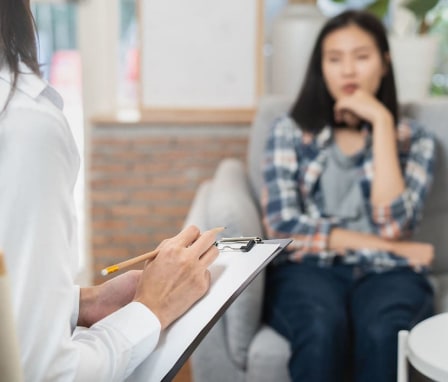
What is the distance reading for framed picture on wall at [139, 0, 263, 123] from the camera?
2.12 meters

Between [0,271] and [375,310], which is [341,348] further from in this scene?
[0,271]

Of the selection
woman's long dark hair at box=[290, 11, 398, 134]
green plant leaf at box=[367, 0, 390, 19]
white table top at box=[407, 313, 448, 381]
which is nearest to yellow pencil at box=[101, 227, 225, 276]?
white table top at box=[407, 313, 448, 381]

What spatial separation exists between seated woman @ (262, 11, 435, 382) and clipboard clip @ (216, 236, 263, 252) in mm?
588

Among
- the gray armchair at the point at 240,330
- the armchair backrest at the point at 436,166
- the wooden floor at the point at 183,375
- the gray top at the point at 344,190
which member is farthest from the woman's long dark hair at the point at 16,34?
the armchair backrest at the point at 436,166

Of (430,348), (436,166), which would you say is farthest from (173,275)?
(436,166)

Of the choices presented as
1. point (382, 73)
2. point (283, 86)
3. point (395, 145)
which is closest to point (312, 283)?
point (395, 145)

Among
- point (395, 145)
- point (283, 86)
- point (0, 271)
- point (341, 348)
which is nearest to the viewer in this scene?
point (0, 271)

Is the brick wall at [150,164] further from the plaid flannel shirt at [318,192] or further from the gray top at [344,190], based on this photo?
the gray top at [344,190]

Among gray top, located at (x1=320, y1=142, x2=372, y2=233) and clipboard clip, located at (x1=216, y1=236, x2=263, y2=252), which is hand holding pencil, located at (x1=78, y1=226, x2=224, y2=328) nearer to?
clipboard clip, located at (x1=216, y1=236, x2=263, y2=252)

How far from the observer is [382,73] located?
158 cm

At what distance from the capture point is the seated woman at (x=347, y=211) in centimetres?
123

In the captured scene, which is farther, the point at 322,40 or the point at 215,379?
the point at 322,40

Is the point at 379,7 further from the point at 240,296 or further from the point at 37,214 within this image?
the point at 37,214

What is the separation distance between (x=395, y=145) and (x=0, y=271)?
121cm
